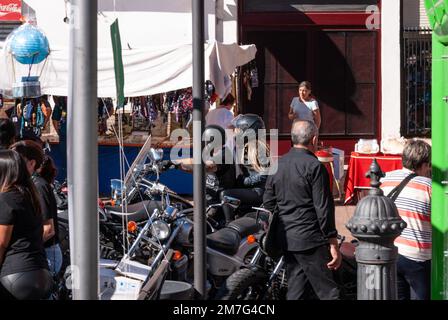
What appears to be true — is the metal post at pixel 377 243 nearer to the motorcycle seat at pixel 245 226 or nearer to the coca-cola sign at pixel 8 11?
the motorcycle seat at pixel 245 226

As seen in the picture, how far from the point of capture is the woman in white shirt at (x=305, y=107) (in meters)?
13.7

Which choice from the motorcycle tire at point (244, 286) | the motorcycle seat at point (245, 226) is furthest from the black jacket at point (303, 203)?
the motorcycle seat at point (245, 226)

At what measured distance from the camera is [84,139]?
4.54m

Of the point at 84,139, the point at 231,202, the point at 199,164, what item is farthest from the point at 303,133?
the point at 84,139

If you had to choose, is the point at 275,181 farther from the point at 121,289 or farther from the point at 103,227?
the point at 103,227

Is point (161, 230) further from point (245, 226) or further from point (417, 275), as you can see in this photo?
point (417, 275)

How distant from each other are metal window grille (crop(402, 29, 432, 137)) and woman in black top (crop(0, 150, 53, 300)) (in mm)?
10368

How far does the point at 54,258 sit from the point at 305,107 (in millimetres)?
7570

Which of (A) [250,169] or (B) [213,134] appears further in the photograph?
(A) [250,169]

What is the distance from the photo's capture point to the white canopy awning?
10750 mm

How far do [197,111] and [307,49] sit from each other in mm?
9061

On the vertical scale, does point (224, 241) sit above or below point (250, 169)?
below
